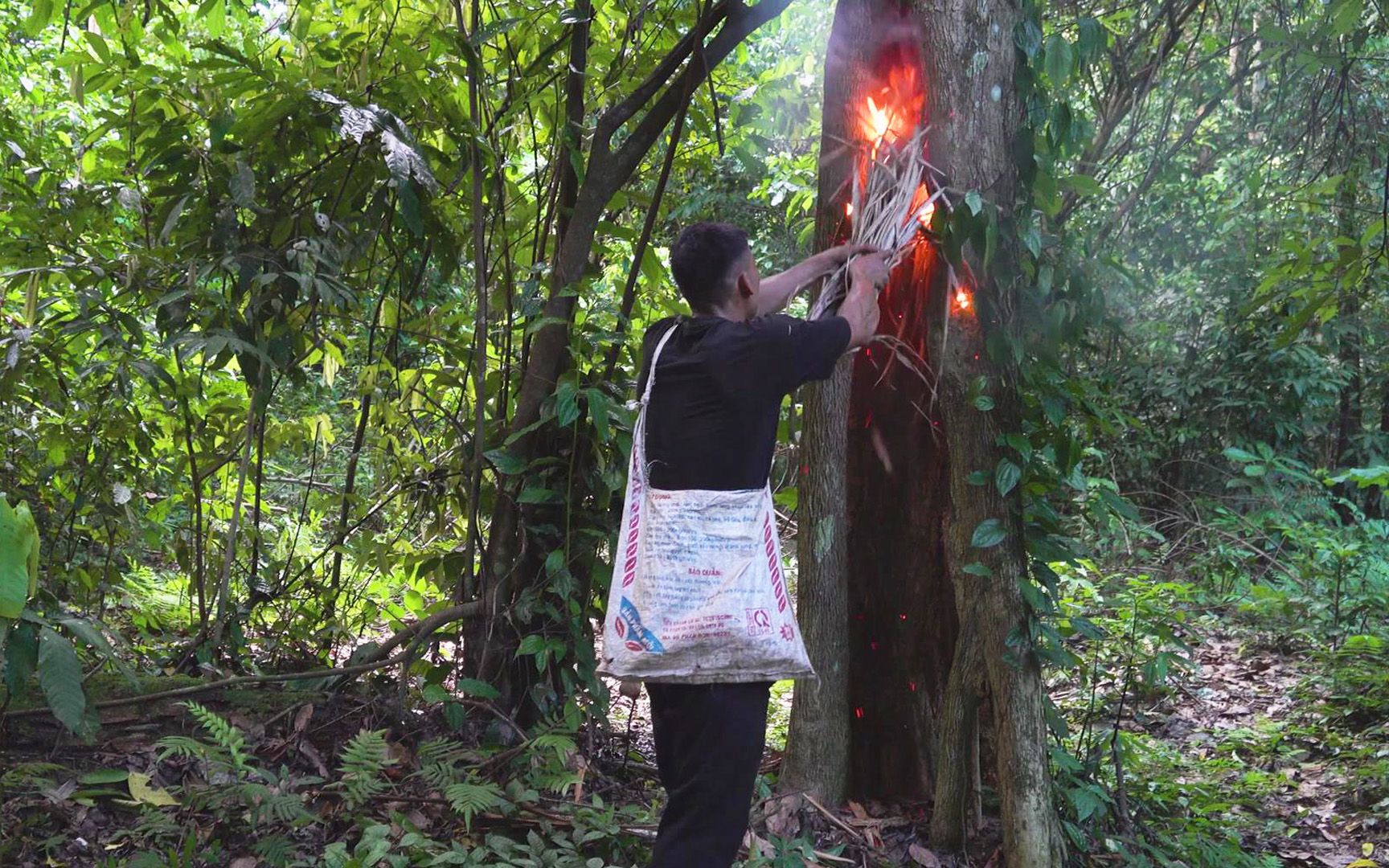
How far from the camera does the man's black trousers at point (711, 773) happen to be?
229 cm

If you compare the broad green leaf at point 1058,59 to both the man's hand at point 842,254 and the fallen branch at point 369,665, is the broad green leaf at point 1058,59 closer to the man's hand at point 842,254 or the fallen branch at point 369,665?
the man's hand at point 842,254

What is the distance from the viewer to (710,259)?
8.00ft

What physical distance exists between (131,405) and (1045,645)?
3.08 m

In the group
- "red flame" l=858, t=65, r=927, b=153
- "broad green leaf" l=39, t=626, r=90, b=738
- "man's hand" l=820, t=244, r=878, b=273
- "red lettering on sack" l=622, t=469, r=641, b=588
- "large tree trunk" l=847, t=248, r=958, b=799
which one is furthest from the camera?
"large tree trunk" l=847, t=248, r=958, b=799

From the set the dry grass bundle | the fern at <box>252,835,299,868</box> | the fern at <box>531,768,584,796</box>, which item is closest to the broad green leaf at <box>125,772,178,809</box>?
the fern at <box>252,835,299,868</box>

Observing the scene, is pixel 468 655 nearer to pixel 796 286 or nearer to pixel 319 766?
pixel 319 766

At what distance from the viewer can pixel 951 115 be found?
295 cm

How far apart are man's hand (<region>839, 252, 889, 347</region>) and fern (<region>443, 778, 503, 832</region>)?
→ 5.09 ft

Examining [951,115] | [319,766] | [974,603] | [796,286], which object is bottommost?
[319,766]

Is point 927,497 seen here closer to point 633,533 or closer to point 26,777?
point 633,533

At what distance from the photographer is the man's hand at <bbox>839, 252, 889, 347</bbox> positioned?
249 cm

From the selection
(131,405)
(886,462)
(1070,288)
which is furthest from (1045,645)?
(131,405)

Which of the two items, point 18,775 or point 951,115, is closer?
point 18,775

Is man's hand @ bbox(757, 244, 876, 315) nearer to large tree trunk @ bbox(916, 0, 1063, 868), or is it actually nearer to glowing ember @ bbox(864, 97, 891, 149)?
large tree trunk @ bbox(916, 0, 1063, 868)
